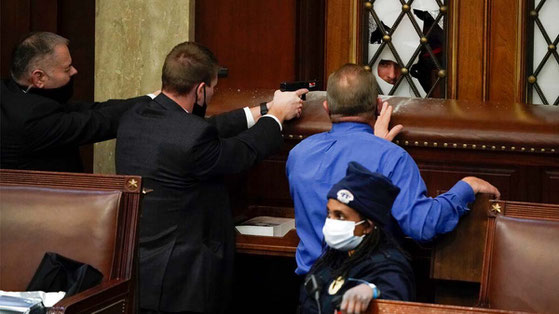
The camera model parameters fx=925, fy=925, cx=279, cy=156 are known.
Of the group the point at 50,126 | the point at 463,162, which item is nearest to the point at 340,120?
the point at 463,162

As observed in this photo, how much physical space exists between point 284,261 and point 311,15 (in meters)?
1.50

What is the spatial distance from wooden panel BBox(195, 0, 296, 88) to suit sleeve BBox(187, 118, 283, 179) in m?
1.59

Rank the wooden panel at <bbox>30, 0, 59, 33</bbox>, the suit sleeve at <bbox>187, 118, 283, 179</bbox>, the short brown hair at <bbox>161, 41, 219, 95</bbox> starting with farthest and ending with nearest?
the wooden panel at <bbox>30, 0, 59, 33</bbox>, the short brown hair at <bbox>161, 41, 219, 95</bbox>, the suit sleeve at <bbox>187, 118, 283, 179</bbox>

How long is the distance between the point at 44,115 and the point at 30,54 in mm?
269

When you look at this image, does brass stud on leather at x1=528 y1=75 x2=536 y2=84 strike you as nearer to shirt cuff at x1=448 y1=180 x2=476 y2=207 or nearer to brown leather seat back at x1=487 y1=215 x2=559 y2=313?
Result: shirt cuff at x1=448 y1=180 x2=476 y2=207

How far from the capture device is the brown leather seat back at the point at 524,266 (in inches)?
104

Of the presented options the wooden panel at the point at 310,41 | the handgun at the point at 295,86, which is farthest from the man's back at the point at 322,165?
the wooden panel at the point at 310,41

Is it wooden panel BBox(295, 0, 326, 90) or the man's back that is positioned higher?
wooden panel BBox(295, 0, 326, 90)

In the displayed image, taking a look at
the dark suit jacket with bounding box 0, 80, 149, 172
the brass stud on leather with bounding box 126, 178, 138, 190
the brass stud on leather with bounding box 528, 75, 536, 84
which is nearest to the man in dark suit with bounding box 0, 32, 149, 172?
the dark suit jacket with bounding box 0, 80, 149, 172

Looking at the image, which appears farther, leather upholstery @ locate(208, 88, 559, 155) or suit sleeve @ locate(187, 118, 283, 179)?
leather upholstery @ locate(208, 88, 559, 155)

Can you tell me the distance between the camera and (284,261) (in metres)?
4.08

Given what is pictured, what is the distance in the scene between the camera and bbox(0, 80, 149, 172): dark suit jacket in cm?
350

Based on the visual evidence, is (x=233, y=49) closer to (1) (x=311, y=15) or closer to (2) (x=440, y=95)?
(1) (x=311, y=15)

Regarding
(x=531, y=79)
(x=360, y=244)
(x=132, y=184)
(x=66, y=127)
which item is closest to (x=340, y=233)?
(x=360, y=244)
